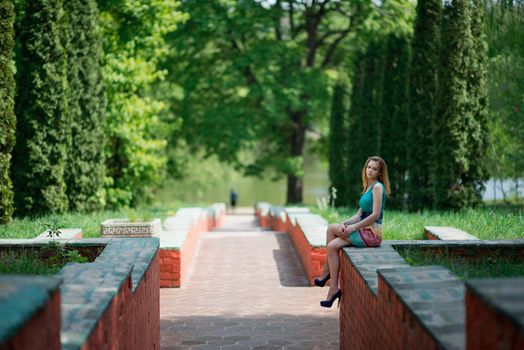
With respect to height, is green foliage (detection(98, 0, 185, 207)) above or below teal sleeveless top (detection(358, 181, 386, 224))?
above

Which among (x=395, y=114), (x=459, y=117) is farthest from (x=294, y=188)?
(x=459, y=117)

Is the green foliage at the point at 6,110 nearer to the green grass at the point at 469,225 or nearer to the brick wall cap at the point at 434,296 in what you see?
the green grass at the point at 469,225

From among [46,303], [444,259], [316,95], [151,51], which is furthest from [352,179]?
[46,303]

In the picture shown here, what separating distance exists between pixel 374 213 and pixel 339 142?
21664 mm

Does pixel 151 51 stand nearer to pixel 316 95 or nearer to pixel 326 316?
pixel 316 95

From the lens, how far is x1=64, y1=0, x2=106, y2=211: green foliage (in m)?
18.9

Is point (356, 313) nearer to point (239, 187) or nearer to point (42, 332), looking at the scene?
point (42, 332)

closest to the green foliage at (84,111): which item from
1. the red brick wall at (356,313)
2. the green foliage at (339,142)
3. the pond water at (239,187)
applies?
the pond water at (239,187)

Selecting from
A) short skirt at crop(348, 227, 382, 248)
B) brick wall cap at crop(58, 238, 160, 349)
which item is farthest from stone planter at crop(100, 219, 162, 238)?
short skirt at crop(348, 227, 382, 248)

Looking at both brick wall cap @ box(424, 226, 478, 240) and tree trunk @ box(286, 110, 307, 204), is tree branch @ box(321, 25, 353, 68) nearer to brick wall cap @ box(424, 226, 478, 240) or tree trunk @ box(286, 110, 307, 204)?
tree trunk @ box(286, 110, 307, 204)

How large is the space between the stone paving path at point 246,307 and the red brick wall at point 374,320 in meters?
1.07

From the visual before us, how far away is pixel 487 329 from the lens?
10.6ft

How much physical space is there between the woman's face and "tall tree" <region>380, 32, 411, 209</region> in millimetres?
13531

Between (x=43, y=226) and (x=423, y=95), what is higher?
(x=423, y=95)
